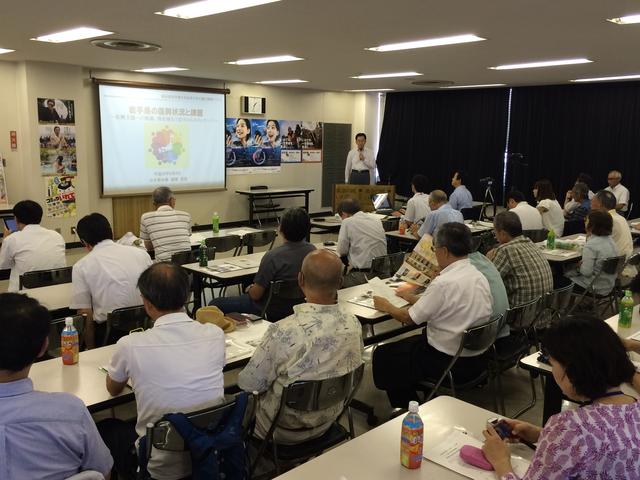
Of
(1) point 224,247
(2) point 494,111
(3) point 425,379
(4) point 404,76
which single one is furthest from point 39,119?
(2) point 494,111

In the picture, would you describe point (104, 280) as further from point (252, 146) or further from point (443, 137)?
point (443, 137)

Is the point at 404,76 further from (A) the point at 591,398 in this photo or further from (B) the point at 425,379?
(A) the point at 591,398

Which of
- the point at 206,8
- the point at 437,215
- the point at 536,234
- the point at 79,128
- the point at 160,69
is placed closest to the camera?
the point at 206,8

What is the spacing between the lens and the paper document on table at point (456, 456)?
181 centimetres

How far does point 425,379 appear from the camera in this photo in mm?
3441

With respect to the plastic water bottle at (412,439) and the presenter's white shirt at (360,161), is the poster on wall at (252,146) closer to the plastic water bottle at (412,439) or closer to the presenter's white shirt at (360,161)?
the presenter's white shirt at (360,161)

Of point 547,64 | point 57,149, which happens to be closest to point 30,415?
point 547,64

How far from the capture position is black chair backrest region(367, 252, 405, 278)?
511 centimetres

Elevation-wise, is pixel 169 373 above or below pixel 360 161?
below

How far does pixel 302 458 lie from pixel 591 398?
4.36 ft

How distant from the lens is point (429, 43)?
19.2ft

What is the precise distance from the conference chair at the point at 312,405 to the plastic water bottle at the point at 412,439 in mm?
551

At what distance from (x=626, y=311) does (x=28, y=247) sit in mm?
4220

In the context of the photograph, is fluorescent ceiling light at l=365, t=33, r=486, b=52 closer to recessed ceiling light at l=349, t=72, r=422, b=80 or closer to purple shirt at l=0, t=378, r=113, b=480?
recessed ceiling light at l=349, t=72, r=422, b=80
